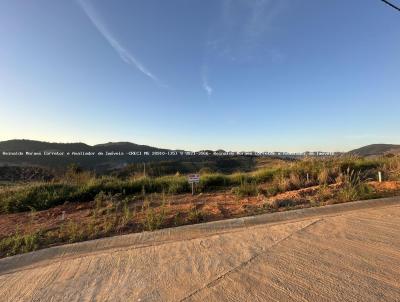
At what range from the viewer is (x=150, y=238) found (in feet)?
17.1

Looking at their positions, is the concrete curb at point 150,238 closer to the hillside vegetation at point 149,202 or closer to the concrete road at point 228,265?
the concrete road at point 228,265

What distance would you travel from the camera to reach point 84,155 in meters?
64.1

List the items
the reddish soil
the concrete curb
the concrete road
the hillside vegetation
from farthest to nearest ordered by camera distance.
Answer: the reddish soil → the hillside vegetation → the concrete curb → the concrete road

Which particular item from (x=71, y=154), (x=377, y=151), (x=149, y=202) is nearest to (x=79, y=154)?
(x=71, y=154)

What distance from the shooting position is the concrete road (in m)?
3.27

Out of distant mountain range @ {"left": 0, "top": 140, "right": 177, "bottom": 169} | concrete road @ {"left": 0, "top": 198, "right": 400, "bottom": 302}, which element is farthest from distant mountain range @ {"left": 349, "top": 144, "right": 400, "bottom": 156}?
distant mountain range @ {"left": 0, "top": 140, "right": 177, "bottom": 169}

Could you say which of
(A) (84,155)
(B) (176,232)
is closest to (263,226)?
(B) (176,232)

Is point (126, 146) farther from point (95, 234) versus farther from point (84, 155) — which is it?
point (95, 234)

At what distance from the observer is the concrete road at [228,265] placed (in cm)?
327

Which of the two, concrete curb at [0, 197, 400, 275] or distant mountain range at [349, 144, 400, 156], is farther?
distant mountain range at [349, 144, 400, 156]

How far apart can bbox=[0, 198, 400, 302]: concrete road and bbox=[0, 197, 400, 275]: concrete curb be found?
2 cm

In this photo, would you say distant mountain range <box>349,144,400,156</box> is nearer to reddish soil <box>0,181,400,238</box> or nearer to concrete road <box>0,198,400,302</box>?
reddish soil <box>0,181,400,238</box>

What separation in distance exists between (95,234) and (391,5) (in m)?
6.59

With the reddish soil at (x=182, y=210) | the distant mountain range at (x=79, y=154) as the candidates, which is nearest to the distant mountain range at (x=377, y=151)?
the reddish soil at (x=182, y=210)
